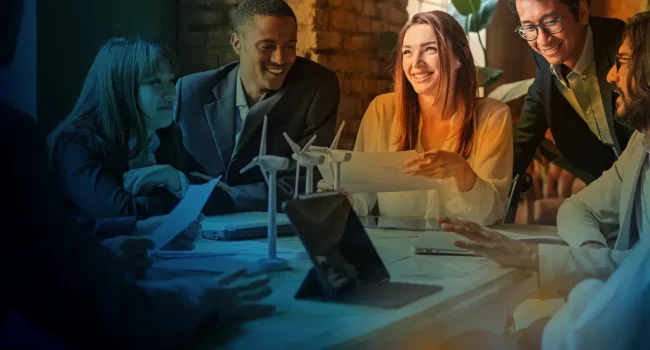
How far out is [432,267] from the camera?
1.59m

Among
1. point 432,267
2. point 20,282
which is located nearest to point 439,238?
point 432,267

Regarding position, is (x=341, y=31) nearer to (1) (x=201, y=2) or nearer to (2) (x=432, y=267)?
(1) (x=201, y=2)

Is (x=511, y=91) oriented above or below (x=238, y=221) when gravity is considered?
above

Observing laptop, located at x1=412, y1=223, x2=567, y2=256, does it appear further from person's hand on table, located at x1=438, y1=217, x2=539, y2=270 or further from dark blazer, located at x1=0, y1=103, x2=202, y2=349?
dark blazer, located at x1=0, y1=103, x2=202, y2=349

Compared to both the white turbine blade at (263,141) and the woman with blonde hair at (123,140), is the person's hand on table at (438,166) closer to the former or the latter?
the white turbine blade at (263,141)

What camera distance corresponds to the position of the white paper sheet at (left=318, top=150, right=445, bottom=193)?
164cm

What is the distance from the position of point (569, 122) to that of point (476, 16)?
39cm

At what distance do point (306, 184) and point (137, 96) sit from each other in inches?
16.7

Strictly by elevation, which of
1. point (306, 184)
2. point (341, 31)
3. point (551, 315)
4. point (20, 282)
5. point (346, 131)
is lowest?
point (551, 315)

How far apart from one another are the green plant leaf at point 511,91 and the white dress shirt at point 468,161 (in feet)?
0.07

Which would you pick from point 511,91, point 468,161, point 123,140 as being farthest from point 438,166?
point 123,140

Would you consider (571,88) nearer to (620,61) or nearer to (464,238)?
(620,61)

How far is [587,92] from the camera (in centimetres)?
181

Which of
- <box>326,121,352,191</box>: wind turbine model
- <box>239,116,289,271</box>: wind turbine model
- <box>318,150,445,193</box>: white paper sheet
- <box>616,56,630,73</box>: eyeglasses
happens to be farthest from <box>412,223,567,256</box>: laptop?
<box>616,56,630,73</box>: eyeglasses
